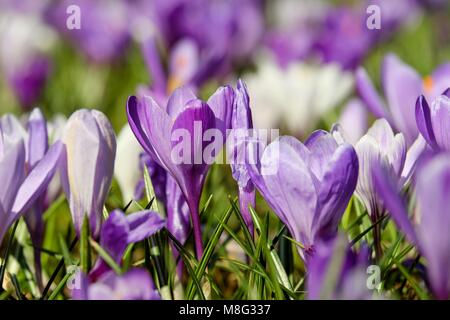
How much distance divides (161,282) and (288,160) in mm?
179

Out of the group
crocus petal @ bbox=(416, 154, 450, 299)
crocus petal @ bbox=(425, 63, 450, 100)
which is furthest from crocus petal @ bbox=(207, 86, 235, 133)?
crocus petal @ bbox=(425, 63, 450, 100)

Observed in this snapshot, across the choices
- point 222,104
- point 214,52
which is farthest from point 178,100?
point 214,52

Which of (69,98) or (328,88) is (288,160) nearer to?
(328,88)

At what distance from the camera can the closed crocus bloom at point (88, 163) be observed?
2.38ft

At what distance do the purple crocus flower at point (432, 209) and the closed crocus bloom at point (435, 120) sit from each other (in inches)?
5.5

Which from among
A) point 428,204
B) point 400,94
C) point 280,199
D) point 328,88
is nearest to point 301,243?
point 280,199

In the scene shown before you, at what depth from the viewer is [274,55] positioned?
1.89m

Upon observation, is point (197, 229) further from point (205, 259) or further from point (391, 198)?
point (391, 198)

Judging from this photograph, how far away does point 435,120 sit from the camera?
2.35 feet

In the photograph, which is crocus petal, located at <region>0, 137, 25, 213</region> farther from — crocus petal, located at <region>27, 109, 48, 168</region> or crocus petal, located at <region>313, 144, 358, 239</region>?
crocus petal, located at <region>313, 144, 358, 239</region>

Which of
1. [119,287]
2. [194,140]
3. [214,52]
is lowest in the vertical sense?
[119,287]

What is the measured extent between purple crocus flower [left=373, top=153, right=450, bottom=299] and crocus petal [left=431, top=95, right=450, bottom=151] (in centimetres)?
14

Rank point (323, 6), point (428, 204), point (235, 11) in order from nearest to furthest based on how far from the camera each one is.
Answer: point (428, 204), point (235, 11), point (323, 6)

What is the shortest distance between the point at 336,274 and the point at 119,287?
161 millimetres
